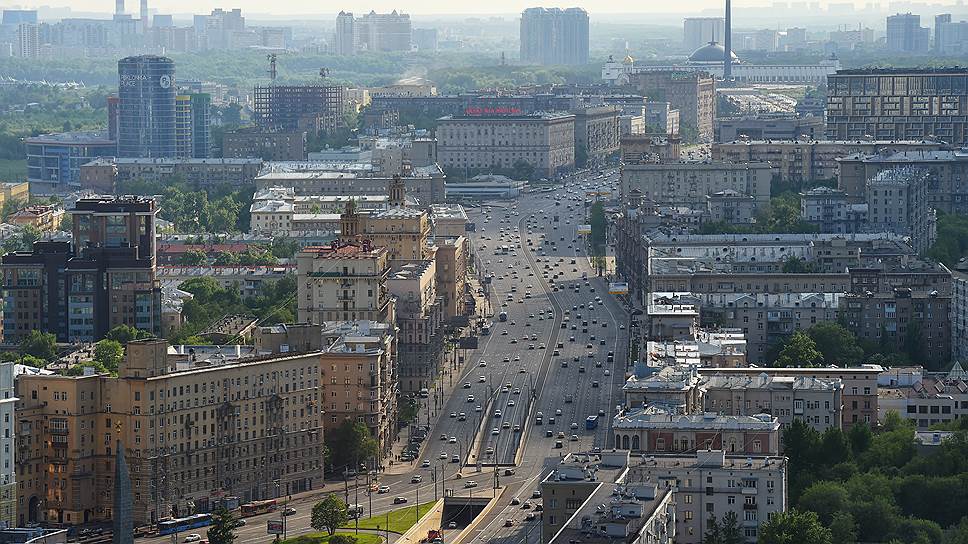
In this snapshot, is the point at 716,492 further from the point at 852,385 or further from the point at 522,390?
the point at 522,390

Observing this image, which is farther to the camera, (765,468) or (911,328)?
(911,328)

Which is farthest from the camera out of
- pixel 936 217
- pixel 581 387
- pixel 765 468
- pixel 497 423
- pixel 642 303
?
pixel 936 217

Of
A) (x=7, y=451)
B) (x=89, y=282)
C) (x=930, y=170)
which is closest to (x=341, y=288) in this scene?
(x=89, y=282)

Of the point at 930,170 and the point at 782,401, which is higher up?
the point at 930,170

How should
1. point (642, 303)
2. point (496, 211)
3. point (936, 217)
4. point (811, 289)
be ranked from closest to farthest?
point (811, 289)
point (642, 303)
point (936, 217)
point (496, 211)

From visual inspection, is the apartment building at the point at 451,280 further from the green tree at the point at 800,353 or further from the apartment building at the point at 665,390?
the apartment building at the point at 665,390

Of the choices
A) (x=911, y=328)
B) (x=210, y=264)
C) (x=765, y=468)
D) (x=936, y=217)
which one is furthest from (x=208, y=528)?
(x=936, y=217)

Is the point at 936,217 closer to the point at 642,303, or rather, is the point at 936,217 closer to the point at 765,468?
the point at 642,303
